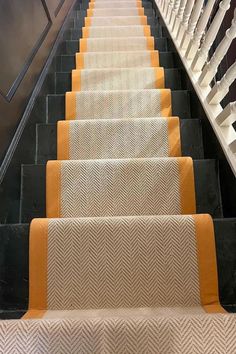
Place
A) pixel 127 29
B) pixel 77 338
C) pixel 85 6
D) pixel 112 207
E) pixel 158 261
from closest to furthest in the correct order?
pixel 77 338
pixel 158 261
pixel 112 207
pixel 127 29
pixel 85 6

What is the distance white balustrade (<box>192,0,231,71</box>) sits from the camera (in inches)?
49.2

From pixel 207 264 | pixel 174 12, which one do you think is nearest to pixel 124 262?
pixel 207 264

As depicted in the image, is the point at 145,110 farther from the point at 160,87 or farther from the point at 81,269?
the point at 81,269

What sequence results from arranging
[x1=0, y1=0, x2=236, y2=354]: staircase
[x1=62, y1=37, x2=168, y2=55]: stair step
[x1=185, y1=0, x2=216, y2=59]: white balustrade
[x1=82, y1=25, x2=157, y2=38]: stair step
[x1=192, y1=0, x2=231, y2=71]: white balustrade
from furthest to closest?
[x1=82, y1=25, x2=157, y2=38]: stair step → [x1=62, y1=37, x2=168, y2=55]: stair step → [x1=185, y1=0, x2=216, y2=59]: white balustrade → [x1=192, y1=0, x2=231, y2=71]: white balustrade → [x1=0, y1=0, x2=236, y2=354]: staircase

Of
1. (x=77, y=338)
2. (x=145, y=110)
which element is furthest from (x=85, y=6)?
(x=77, y=338)

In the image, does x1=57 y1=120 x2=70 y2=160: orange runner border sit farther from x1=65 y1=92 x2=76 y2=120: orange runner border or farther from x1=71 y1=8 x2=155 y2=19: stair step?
x1=71 y1=8 x2=155 y2=19: stair step

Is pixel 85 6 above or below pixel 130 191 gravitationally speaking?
above

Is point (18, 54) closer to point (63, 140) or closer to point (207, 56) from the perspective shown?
point (63, 140)

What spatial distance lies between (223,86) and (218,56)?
0.45ft

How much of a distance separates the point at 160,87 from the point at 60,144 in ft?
2.62

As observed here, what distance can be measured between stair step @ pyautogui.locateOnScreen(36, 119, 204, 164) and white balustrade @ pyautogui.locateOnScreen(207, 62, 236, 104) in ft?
0.58

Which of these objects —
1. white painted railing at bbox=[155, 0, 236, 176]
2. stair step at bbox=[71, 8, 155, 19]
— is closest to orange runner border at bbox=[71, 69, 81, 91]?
white painted railing at bbox=[155, 0, 236, 176]

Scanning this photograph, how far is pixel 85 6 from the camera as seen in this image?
3.68 metres

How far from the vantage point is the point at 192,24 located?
1651mm
